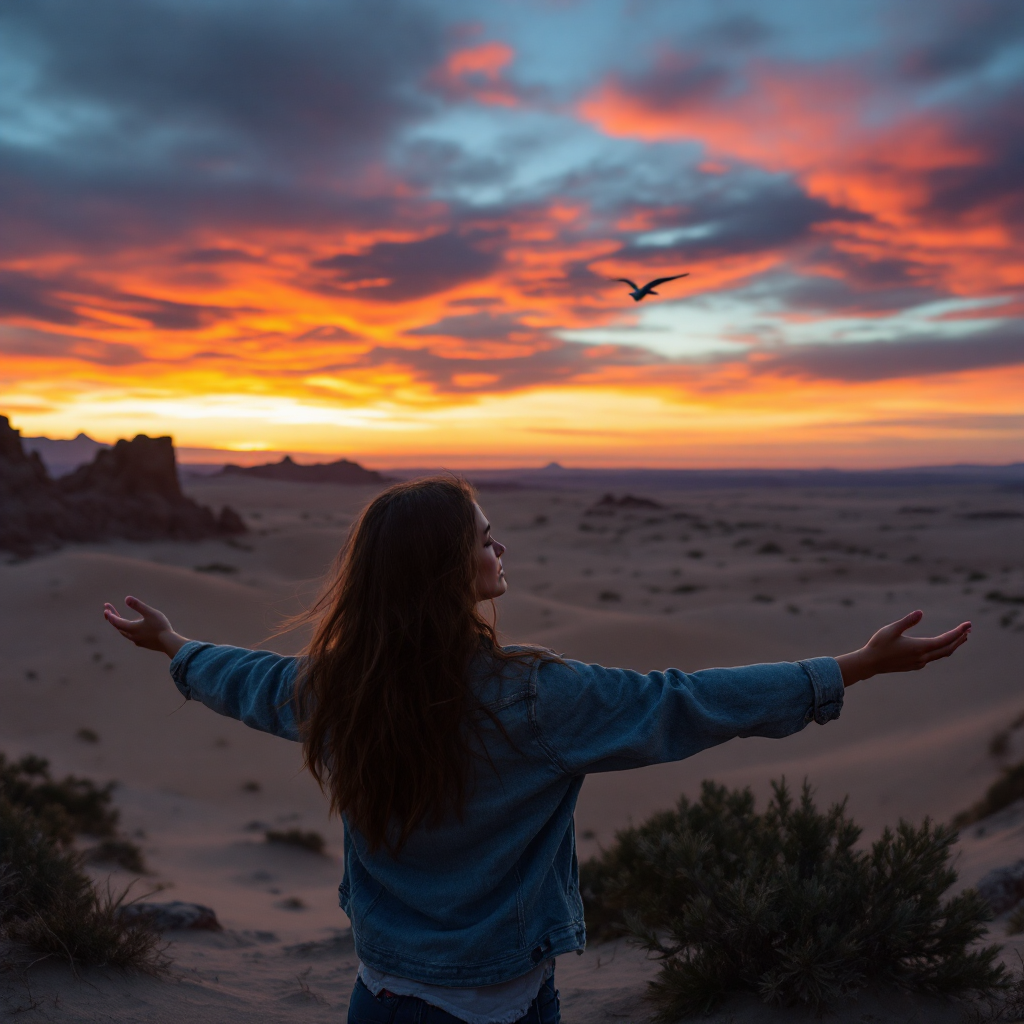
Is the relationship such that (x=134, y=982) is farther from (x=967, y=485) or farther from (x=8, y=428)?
(x=967, y=485)

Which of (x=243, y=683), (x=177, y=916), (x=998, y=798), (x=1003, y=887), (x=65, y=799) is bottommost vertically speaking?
(x=65, y=799)

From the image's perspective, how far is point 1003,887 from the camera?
17.9ft

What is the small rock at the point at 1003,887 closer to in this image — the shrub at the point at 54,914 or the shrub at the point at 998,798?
the shrub at the point at 998,798

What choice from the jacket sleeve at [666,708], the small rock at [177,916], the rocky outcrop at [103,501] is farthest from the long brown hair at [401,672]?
the rocky outcrop at [103,501]

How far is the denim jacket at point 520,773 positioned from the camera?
169cm

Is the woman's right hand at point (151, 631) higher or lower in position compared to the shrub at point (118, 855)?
higher

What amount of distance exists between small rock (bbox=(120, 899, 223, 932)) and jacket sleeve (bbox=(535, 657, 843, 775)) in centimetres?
491

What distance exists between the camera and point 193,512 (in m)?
29.3

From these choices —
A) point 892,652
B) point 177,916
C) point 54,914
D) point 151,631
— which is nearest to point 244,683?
point 151,631

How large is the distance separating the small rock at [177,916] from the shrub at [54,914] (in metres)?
1.10

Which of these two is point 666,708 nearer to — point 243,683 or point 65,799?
point 243,683

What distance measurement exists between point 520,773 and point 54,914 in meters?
3.37

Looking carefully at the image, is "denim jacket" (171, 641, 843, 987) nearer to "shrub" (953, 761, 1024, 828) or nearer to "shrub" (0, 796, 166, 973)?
"shrub" (0, 796, 166, 973)

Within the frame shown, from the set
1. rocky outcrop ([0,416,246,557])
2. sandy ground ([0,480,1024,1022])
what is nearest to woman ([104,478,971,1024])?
sandy ground ([0,480,1024,1022])
